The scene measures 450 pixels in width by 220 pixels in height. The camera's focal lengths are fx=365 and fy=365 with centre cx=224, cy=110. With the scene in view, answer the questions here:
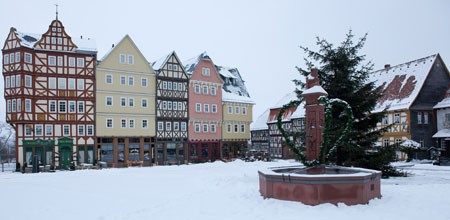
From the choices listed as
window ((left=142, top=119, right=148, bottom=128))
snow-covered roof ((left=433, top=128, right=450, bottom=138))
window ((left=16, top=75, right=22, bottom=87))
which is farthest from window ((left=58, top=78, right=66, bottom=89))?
snow-covered roof ((left=433, top=128, right=450, bottom=138))

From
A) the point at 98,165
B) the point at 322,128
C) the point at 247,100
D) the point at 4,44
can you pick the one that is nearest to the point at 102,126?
the point at 98,165

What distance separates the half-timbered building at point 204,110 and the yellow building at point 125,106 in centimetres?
496

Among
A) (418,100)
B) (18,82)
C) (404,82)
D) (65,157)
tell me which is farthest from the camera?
(404,82)

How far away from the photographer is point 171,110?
136 ft

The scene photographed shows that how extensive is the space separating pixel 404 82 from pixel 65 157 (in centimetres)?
3808

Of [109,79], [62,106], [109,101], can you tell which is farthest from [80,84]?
[109,101]

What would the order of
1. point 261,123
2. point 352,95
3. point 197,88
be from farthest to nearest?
point 261,123
point 197,88
point 352,95

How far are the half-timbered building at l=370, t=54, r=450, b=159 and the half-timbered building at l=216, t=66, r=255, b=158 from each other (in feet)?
54.3

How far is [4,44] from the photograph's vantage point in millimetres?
34688

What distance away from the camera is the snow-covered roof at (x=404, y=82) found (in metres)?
40.9

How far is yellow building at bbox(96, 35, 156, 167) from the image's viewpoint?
37.1 meters

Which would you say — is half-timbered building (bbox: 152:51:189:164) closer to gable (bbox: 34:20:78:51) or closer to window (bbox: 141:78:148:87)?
window (bbox: 141:78:148:87)

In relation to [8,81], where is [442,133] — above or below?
below

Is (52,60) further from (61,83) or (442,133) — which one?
(442,133)
